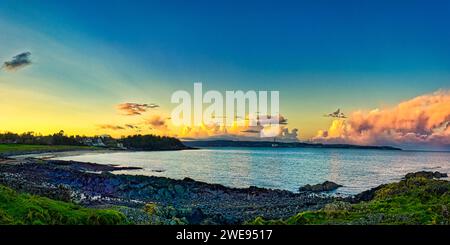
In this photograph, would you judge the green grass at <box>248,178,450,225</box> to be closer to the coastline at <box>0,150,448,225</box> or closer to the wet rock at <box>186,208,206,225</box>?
the coastline at <box>0,150,448,225</box>

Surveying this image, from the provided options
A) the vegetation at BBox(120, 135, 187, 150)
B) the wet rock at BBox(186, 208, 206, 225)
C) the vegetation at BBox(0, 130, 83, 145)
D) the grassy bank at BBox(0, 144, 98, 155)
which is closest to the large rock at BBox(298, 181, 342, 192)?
the wet rock at BBox(186, 208, 206, 225)

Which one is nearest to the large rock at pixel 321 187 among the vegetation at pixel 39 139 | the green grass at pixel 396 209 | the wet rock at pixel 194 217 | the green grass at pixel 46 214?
the green grass at pixel 396 209

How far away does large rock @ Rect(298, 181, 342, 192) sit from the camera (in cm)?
499

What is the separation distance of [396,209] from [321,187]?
30.6 inches

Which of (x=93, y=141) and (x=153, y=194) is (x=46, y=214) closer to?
(x=93, y=141)

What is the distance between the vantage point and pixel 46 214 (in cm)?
408

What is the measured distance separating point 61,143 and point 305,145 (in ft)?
7.77

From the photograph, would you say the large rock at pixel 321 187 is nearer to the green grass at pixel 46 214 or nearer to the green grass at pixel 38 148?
the green grass at pixel 46 214

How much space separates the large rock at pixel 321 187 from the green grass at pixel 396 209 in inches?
8.5

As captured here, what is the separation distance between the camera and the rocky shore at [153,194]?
506cm

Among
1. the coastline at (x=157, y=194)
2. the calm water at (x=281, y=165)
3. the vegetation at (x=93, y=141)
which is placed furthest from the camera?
the coastline at (x=157, y=194)

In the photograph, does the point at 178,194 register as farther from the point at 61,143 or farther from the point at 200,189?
the point at 61,143

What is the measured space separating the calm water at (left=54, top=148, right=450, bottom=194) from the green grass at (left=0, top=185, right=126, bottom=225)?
756mm

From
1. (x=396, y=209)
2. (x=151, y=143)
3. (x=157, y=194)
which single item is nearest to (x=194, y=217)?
(x=157, y=194)
